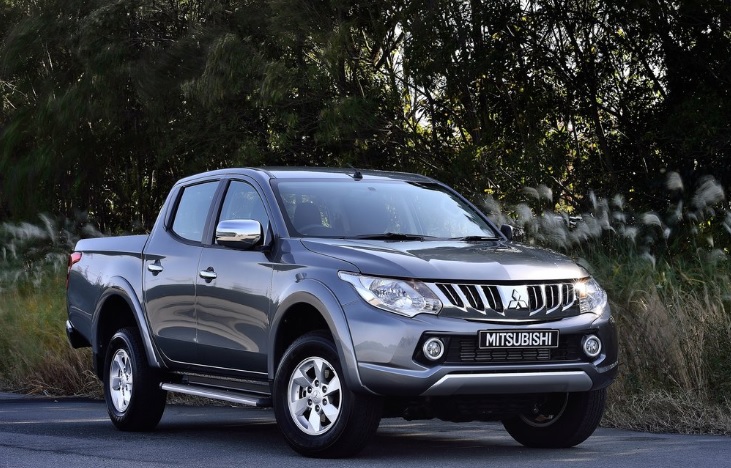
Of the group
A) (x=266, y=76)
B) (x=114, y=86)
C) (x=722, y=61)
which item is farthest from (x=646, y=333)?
(x=114, y=86)

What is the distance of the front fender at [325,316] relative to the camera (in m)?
8.20

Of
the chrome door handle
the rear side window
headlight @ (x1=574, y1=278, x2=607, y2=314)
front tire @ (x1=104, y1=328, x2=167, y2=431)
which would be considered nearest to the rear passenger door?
the rear side window

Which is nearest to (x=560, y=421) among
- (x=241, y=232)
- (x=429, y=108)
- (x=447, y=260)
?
(x=447, y=260)

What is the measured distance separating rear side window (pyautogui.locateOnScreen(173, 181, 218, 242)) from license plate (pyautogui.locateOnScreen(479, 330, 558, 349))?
2.73 metres

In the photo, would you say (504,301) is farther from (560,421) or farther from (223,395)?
(223,395)

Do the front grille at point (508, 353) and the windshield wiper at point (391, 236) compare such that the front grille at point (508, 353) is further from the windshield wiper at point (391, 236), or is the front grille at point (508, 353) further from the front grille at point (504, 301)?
the windshield wiper at point (391, 236)

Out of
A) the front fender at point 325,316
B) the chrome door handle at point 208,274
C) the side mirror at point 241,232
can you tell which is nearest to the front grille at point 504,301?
the front fender at point 325,316

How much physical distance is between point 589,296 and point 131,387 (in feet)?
12.2

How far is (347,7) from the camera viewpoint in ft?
70.2

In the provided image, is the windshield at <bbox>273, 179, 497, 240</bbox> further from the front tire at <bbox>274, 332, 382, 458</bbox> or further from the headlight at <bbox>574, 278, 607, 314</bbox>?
the headlight at <bbox>574, 278, 607, 314</bbox>

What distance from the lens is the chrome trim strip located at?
8.13m

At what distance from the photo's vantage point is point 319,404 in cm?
853

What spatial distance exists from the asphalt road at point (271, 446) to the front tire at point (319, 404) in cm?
13

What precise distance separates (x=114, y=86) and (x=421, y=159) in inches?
254
